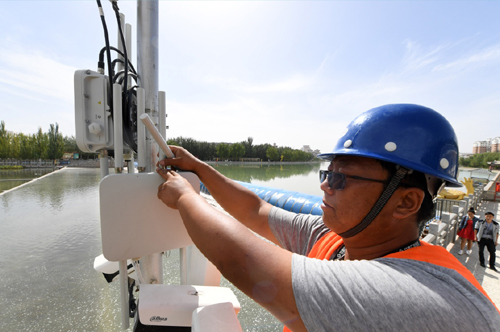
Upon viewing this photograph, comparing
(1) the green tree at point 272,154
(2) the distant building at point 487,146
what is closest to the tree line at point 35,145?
(1) the green tree at point 272,154

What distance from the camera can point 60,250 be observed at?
573cm

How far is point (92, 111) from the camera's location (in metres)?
1.66

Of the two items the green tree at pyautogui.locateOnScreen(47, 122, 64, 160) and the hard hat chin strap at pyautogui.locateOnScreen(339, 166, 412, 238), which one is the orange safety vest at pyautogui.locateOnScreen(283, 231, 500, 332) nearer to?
the hard hat chin strap at pyautogui.locateOnScreen(339, 166, 412, 238)

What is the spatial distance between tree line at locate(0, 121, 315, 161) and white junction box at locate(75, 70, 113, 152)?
1253 centimetres

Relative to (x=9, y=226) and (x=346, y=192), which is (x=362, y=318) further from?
(x=9, y=226)

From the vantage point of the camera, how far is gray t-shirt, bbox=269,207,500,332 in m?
0.54

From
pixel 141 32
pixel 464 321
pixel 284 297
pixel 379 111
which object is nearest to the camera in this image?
pixel 464 321

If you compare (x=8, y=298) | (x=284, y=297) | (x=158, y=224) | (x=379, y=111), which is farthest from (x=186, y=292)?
(x=8, y=298)

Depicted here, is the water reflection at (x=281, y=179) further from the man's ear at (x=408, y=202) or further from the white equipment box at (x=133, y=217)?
the man's ear at (x=408, y=202)

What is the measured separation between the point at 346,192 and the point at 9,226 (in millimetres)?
10648

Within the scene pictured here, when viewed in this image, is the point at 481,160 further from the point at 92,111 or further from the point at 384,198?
the point at 92,111

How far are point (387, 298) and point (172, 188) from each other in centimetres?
97

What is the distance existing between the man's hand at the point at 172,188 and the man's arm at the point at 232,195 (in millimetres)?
207

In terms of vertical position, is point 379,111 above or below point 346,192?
above
